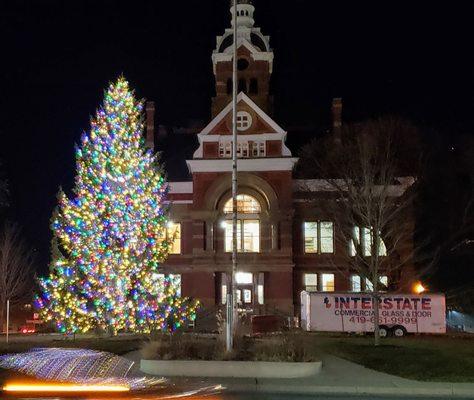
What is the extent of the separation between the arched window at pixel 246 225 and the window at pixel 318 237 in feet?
11.6

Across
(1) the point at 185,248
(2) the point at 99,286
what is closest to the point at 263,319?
(2) the point at 99,286

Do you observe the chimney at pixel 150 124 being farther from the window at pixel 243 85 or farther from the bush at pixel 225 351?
the bush at pixel 225 351

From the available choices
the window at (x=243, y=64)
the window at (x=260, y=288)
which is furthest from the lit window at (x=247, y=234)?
the window at (x=243, y=64)

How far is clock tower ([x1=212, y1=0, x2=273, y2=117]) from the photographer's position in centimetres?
4547

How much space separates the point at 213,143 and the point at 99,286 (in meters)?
16.7

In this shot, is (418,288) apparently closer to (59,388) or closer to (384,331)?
(384,331)

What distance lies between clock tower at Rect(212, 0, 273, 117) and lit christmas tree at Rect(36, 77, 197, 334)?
58.0 feet

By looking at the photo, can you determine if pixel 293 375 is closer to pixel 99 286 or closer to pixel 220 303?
pixel 99 286

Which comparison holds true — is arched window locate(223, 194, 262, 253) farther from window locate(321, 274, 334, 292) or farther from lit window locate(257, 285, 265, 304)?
window locate(321, 274, 334, 292)

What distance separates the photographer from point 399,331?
3350cm

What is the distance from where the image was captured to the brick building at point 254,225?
40969 millimetres

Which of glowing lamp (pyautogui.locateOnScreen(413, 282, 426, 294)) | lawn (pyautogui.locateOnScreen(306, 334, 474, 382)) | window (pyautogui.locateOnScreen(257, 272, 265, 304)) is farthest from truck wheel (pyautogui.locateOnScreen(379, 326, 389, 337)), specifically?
window (pyautogui.locateOnScreen(257, 272, 265, 304))

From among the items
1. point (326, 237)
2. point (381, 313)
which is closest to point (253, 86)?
point (326, 237)

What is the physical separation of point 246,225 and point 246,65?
1216 cm
